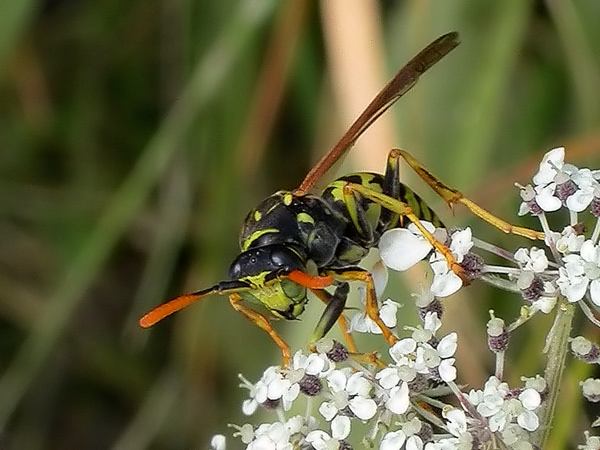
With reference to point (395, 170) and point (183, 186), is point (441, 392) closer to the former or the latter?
point (395, 170)

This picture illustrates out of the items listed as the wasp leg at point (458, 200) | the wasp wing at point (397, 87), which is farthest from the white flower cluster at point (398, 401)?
the wasp wing at point (397, 87)

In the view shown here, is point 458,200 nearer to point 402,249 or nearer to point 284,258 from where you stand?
point 402,249

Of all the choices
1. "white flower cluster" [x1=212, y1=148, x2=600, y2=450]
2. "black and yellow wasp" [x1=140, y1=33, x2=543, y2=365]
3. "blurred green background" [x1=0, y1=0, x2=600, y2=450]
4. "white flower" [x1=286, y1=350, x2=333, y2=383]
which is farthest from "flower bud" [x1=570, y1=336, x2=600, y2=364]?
"blurred green background" [x1=0, y1=0, x2=600, y2=450]

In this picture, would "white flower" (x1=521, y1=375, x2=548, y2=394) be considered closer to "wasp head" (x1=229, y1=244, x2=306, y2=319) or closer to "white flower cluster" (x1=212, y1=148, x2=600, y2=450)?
"white flower cluster" (x1=212, y1=148, x2=600, y2=450)

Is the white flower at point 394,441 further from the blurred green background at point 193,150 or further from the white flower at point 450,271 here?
the blurred green background at point 193,150

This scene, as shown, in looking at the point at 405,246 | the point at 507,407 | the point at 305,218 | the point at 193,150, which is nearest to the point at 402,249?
the point at 405,246

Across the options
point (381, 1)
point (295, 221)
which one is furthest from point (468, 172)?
point (295, 221)
